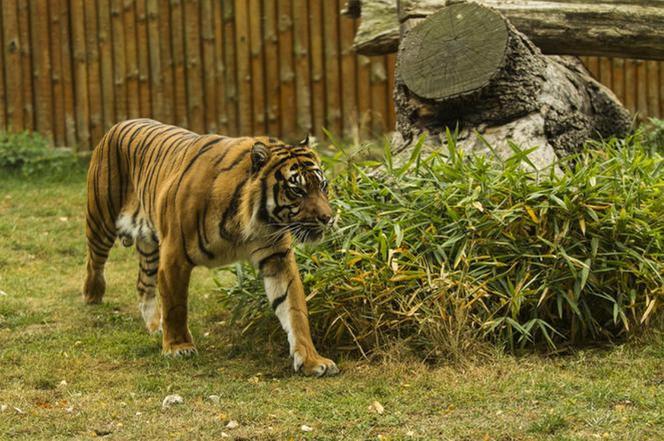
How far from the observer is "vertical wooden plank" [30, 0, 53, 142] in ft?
40.0

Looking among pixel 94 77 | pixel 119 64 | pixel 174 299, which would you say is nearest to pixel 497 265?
pixel 174 299

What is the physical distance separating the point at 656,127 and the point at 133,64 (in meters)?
5.88

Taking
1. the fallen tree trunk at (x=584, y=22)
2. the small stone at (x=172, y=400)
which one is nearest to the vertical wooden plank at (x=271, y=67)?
the fallen tree trunk at (x=584, y=22)

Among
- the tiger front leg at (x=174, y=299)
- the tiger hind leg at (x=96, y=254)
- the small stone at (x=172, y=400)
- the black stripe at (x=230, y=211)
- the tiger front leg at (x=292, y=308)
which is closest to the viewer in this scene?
the small stone at (x=172, y=400)

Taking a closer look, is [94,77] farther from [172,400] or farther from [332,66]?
[172,400]

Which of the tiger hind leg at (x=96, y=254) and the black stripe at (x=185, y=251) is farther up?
the black stripe at (x=185, y=251)

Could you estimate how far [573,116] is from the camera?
7418mm

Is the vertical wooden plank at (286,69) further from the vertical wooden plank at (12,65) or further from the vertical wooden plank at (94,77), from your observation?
the vertical wooden plank at (12,65)

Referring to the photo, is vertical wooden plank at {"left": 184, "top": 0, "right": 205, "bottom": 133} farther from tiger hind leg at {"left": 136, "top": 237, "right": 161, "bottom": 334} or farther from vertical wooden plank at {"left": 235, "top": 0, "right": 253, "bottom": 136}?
tiger hind leg at {"left": 136, "top": 237, "right": 161, "bottom": 334}

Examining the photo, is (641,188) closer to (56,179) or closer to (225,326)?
(225,326)

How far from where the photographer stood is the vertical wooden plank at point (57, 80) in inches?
481

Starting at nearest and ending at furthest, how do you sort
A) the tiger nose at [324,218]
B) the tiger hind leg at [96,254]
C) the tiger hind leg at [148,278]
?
the tiger nose at [324,218] → the tiger hind leg at [148,278] → the tiger hind leg at [96,254]

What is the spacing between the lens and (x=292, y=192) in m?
5.59

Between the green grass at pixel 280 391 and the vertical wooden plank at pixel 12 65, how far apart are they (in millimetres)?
5479
